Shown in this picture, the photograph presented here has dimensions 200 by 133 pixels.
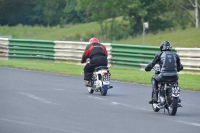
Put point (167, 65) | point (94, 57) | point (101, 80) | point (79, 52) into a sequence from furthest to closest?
point (79, 52) → point (94, 57) → point (101, 80) → point (167, 65)

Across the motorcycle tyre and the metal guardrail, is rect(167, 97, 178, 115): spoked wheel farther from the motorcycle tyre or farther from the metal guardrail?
the metal guardrail

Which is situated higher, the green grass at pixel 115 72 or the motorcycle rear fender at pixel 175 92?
the motorcycle rear fender at pixel 175 92

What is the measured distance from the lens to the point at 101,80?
2070cm

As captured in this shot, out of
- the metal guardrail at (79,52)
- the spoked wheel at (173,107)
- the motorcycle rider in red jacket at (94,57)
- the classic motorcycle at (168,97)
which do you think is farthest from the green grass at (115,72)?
the spoked wheel at (173,107)

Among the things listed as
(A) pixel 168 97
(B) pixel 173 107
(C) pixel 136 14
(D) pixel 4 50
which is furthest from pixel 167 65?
(C) pixel 136 14

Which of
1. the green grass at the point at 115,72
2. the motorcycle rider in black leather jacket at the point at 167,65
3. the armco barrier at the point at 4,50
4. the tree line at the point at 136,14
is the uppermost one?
the tree line at the point at 136,14

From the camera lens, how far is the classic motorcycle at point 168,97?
52.2 feet

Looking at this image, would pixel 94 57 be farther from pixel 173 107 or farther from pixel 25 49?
pixel 25 49

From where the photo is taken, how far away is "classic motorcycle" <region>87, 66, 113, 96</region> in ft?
67.3

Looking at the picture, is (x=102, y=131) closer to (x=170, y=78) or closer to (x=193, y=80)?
(x=170, y=78)

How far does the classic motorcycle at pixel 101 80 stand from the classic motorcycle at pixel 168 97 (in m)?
3.68

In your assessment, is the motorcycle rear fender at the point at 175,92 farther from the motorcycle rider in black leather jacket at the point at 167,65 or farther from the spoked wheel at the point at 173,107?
the motorcycle rider in black leather jacket at the point at 167,65

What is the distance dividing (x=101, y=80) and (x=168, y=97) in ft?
15.1

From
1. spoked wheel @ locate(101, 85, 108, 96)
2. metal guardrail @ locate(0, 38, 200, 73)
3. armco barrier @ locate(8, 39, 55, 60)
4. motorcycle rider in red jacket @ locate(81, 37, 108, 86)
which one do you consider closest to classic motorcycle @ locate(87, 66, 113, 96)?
spoked wheel @ locate(101, 85, 108, 96)
